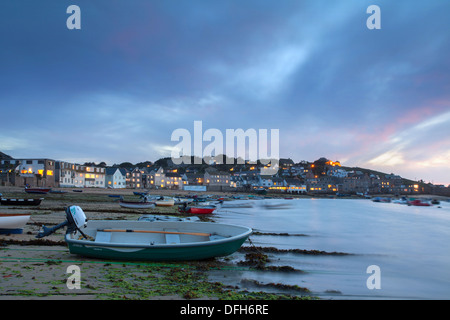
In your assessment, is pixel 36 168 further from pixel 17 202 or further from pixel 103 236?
pixel 103 236

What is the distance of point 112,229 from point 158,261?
3.15 meters

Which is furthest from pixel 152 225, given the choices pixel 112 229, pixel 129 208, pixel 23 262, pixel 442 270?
pixel 129 208

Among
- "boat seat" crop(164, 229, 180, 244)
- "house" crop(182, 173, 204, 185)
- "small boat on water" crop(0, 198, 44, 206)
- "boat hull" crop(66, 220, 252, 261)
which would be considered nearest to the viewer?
"boat hull" crop(66, 220, 252, 261)

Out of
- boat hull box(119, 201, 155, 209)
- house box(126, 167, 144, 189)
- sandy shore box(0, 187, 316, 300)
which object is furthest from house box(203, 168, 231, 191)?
sandy shore box(0, 187, 316, 300)

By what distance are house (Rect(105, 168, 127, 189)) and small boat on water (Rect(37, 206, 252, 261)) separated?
349 ft

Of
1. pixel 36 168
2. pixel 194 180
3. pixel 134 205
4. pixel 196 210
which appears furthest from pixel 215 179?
pixel 196 210

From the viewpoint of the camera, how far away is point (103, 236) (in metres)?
12.0

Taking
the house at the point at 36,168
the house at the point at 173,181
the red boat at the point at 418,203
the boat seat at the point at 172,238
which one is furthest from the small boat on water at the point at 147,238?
the house at the point at 173,181

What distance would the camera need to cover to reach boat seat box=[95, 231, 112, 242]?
38.6ft

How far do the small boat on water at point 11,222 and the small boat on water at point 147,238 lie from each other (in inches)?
145

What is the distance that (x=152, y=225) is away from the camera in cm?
1312

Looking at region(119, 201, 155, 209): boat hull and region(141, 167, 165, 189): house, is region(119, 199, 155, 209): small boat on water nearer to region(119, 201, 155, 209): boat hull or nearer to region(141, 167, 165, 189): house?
region(119, 201, 155, 209): boat hull

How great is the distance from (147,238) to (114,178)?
108242mm
